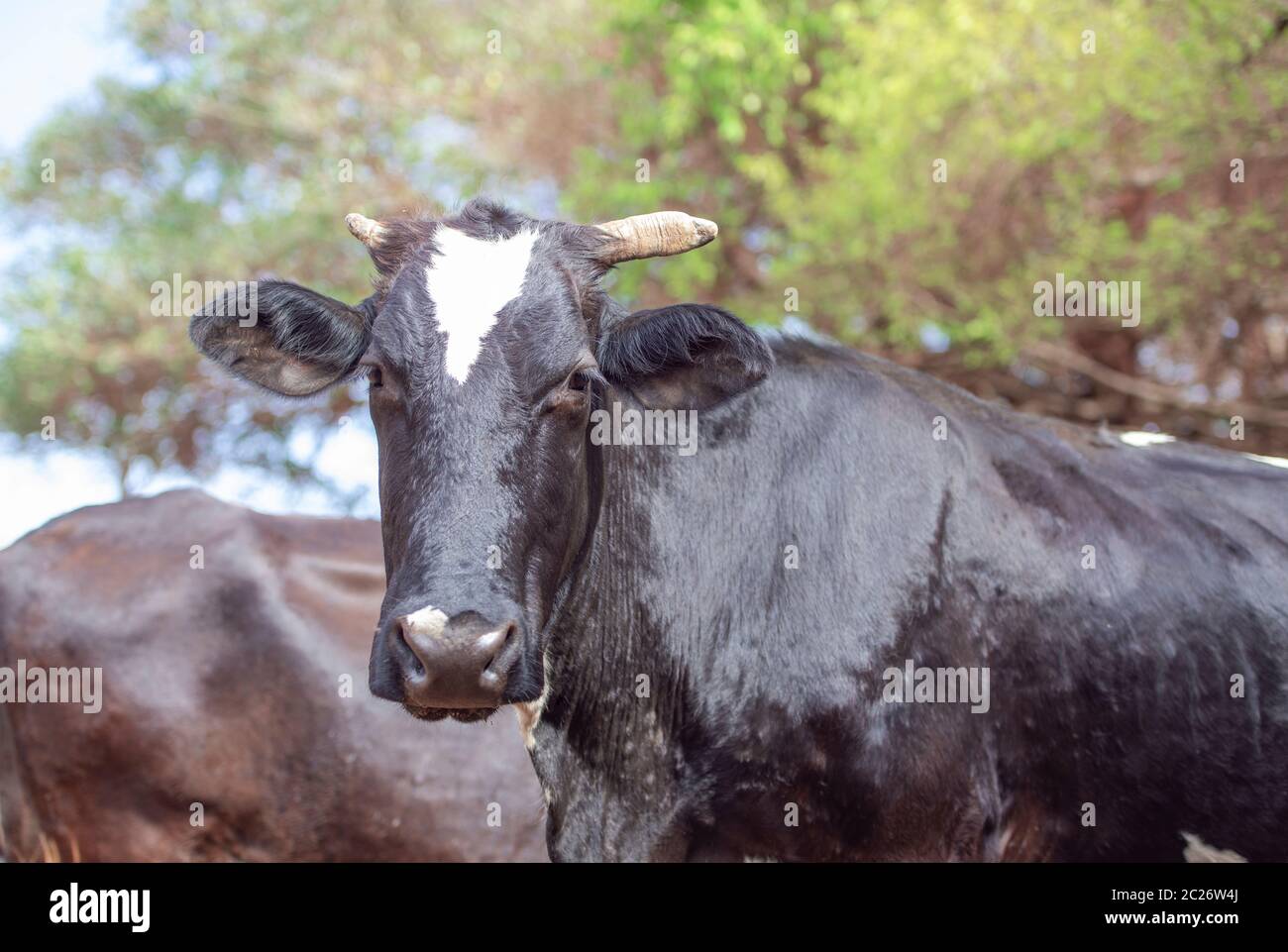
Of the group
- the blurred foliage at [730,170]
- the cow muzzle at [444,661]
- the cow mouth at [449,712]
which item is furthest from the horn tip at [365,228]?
the blurred foliage at [730,170]

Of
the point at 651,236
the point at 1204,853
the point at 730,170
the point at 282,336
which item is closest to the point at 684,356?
the point at 651,236

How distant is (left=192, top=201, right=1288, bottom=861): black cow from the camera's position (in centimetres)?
356

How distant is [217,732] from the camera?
19.0 ft

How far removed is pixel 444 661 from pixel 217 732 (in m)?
3.26

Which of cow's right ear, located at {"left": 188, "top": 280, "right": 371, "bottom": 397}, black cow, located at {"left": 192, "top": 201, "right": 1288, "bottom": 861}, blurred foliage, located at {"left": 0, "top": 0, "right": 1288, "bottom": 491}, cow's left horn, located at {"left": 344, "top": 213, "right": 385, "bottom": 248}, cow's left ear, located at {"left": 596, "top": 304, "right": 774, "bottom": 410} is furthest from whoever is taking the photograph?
blurred foliage, located at {"left": 0, "top": 0, "right": 1288, "bottom": 491}

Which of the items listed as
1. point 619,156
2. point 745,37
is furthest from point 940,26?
point 619,156

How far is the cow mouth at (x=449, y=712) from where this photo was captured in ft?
10.5

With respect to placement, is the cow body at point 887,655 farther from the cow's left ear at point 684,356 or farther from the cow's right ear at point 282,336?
the cow's right ear at point 282,336

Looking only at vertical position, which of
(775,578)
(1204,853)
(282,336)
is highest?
(282,336)

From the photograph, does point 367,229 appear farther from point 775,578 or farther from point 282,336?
point 775,578

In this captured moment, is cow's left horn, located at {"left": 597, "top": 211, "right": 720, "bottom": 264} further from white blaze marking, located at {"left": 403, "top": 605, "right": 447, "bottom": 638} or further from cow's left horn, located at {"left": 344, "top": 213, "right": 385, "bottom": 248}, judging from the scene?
white blaze marking, located at {"left": 403, "top": 605, "right": 447, "bottom": 638}

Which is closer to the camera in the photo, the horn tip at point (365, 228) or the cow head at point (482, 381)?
the cow head at point (482, 381)

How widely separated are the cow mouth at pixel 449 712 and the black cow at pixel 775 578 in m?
0.02

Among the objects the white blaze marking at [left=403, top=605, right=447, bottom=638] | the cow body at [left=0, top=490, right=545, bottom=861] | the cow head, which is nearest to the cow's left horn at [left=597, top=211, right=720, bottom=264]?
the cow head
